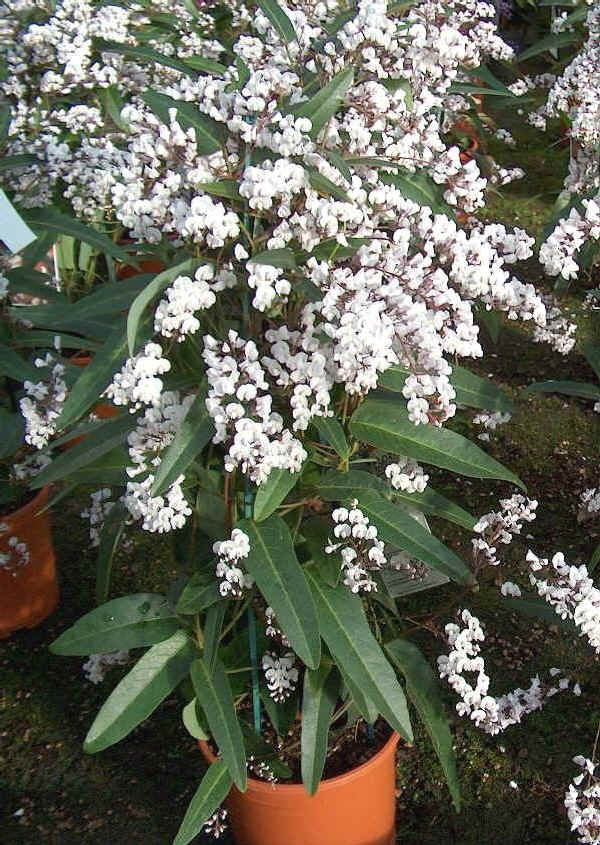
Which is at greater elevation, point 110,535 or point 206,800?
point 110,535

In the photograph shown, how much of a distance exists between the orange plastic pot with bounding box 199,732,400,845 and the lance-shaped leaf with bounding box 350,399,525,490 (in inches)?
22.1

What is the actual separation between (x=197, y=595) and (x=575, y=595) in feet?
1.93

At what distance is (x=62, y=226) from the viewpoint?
2109 millimetres

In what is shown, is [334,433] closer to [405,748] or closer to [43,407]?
[43,407]

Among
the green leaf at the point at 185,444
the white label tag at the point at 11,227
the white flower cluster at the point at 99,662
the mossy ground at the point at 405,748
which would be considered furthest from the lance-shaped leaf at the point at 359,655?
the white label tag at the point at 11,227

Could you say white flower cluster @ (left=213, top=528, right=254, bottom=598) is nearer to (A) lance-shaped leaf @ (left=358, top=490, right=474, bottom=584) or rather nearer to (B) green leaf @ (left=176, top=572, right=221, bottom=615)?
(B) green leaf @ (left=176, top=572, right=221, bottom=615)

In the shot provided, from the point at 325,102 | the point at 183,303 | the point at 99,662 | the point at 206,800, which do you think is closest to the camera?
the point at 183,303

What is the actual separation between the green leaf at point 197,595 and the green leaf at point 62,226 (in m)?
0.83

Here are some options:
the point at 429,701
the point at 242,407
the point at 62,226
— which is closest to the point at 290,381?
the point at 242,407

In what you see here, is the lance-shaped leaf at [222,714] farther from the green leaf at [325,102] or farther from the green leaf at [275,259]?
the green leaf at [325,102]

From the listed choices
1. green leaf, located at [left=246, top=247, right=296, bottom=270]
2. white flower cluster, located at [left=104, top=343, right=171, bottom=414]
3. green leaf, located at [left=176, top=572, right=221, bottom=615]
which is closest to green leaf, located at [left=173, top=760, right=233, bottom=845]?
green leaf, located at [left=176, top=572, right=221, bottom=615]

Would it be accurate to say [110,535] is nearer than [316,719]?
No

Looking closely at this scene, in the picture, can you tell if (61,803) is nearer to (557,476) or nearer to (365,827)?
(365,827)

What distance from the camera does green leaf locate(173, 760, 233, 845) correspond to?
1426mm
